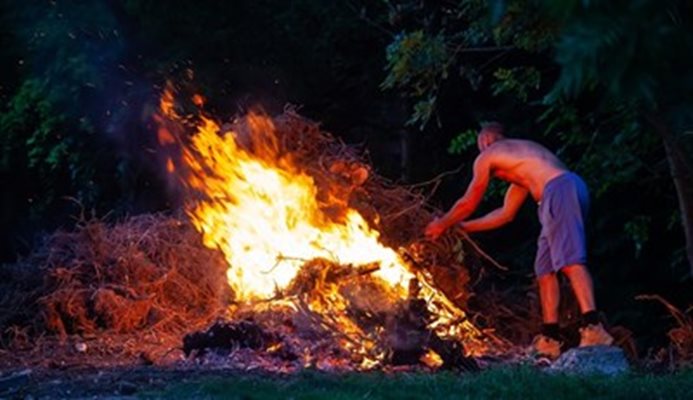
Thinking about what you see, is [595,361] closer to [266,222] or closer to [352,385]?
[352,385]

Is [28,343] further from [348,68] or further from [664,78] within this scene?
[664,78]

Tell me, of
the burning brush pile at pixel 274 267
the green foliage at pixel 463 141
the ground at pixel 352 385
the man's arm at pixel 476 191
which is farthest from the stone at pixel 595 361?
the green foliage at pixel 463 141

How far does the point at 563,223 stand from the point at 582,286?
52 centimetres

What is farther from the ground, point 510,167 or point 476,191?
point 510,167

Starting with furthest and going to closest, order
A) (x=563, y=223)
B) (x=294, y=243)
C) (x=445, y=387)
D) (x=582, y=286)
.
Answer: (x=294, y=243) → (x=563, y=223) → (x=582, y=286) → (x=445, y=387)

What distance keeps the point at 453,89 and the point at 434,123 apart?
0.62 m

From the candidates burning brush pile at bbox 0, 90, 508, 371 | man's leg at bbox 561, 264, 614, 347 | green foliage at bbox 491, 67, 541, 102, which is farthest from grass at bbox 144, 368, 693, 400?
green foliage at bbox 491, 67, 541, 102

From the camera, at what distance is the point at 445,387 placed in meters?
7.78

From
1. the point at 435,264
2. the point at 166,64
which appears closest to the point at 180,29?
the point at 166,64

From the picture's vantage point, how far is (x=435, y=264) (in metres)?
11.7

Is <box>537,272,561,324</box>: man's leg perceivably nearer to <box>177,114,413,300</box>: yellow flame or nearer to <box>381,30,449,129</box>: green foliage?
<box>177,114,413,300</box>: yellow flame

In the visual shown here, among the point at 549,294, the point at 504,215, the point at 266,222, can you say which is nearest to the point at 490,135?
the point at 504,215

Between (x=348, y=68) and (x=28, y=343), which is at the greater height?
(x=348, y=68)

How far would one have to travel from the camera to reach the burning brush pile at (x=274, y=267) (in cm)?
974
